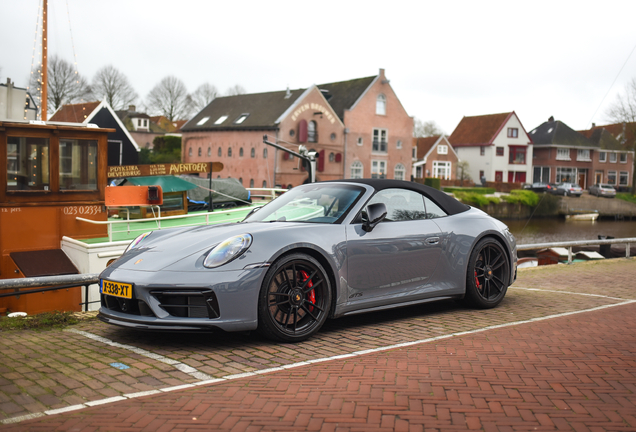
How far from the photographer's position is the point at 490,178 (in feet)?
235

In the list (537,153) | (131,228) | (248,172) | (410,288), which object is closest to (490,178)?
(537,153)

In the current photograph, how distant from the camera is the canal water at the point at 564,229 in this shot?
38.4 metres

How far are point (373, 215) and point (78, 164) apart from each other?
31.6ft

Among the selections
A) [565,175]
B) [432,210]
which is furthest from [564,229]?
[432,210]

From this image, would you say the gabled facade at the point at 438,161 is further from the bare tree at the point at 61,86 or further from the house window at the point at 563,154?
the bare tree at the point at 61,86

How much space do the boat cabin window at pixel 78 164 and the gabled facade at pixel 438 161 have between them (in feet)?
197

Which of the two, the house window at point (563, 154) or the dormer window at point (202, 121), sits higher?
the dormer window at point (202, 121)

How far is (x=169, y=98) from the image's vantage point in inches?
3152

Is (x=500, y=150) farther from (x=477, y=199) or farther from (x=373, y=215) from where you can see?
(x=373, y=215)

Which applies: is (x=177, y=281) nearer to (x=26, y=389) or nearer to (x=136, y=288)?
(x=136, y=288)

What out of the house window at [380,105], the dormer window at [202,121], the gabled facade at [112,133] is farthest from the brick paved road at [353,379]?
the dormer window at [202,121]

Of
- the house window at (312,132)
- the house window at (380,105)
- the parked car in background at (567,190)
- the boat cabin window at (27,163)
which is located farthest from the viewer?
the parked car in background at (567,190)

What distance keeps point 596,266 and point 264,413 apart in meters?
10.1

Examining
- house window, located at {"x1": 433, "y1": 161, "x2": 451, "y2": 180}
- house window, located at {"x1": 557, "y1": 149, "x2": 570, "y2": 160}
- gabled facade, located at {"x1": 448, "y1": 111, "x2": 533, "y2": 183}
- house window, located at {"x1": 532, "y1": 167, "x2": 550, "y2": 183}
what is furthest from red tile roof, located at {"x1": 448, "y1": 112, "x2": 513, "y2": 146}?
house window, located at {"x1": 557, "y1": 149, "x2": 570, "y2": 160}
